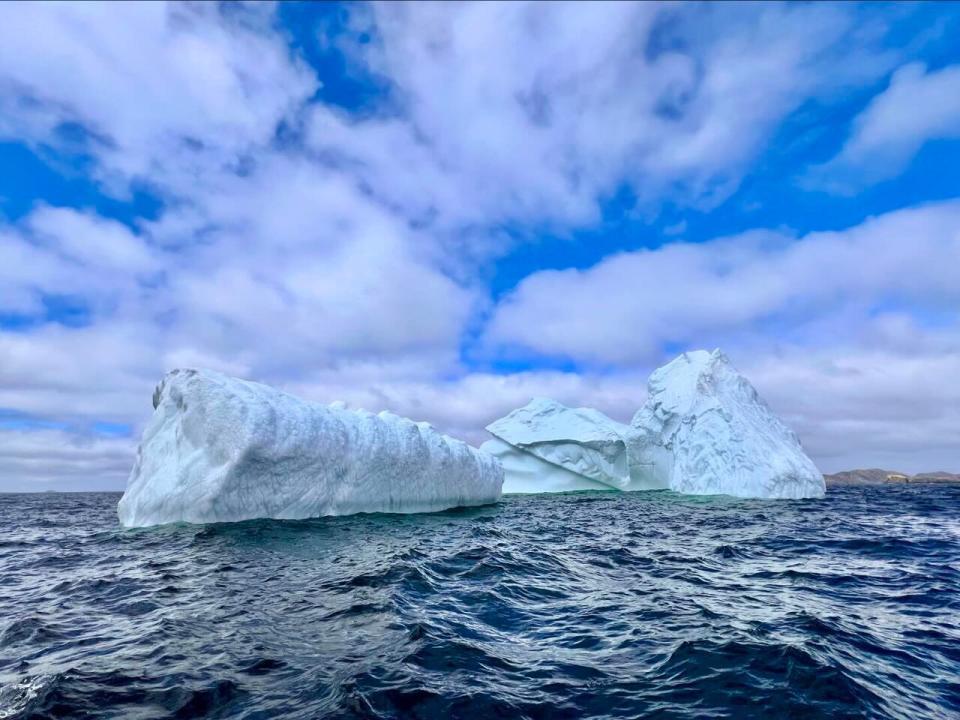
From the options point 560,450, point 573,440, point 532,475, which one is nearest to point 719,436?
point 573,440

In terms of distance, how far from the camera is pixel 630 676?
5277 millimetres

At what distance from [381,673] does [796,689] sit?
3734mm

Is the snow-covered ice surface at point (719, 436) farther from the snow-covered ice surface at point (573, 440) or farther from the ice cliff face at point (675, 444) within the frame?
the snow-covered ice surface at point (573, 440)

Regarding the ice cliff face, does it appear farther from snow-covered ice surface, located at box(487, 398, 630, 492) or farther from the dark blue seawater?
the dark blue seawater

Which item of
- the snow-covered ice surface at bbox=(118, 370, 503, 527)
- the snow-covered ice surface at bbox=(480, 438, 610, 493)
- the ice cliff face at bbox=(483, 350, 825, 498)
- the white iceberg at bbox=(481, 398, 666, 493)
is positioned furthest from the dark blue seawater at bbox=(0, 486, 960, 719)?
the snow-covered ice surface at bbox=(480, 438, 610, 493)

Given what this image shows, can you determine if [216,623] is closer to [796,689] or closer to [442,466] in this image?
[796,689]

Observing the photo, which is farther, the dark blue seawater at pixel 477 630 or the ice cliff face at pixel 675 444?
the ice cliff face at pixel 675 444

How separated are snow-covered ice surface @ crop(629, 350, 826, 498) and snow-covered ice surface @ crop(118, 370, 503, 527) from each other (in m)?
19.3

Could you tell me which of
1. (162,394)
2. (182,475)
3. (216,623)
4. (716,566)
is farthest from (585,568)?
(162,394)

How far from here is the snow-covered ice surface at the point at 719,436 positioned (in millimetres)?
30234

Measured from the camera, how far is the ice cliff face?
1217 inches

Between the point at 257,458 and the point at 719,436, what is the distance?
85.6 ft

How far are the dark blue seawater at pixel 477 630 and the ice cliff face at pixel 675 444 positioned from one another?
1928 centimetres

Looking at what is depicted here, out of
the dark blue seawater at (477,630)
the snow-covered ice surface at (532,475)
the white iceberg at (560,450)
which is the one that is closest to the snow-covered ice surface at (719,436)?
the white iceberg at (560,450)
